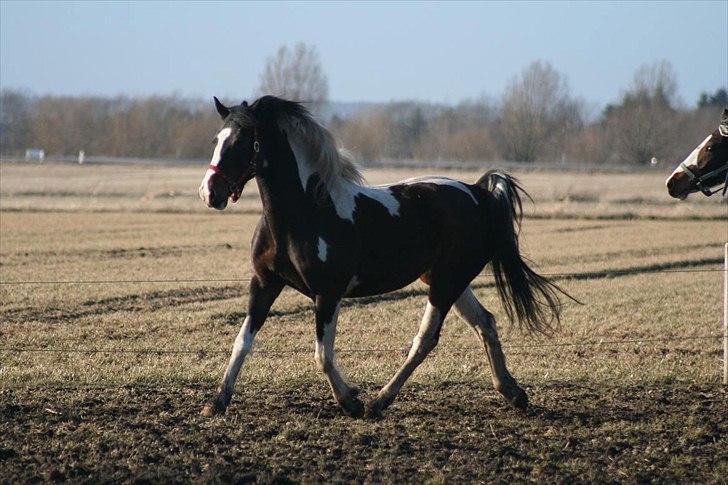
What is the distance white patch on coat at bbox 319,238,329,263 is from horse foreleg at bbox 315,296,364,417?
29 cm

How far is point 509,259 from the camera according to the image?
848 centimetres

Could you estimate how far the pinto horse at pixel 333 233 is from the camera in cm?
730

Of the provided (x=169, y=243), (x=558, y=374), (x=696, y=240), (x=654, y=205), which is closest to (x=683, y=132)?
(x=654, y=205)

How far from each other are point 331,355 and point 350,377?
2037 millimetres

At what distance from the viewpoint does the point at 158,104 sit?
350 feet

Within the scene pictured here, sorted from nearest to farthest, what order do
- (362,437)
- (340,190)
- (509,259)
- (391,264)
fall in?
(362,437)
(340,190)
(391,264)
(509,259)

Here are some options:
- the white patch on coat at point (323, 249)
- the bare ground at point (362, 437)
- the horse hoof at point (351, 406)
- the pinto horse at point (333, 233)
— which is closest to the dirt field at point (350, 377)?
the bare ground at point (362, 437)

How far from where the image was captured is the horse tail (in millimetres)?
8453

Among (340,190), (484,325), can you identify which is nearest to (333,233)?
(340,190)

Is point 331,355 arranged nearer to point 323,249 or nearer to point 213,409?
point 323,249

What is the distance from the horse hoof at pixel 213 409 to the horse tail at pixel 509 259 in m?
2.55

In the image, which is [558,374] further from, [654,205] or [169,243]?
[654,205]

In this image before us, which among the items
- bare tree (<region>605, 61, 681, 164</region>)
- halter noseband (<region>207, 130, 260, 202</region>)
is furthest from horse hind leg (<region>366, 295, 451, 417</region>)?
bare tree (<region>605, 61, 681, 164</region>)

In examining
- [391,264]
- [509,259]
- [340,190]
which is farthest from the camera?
[509,259]
